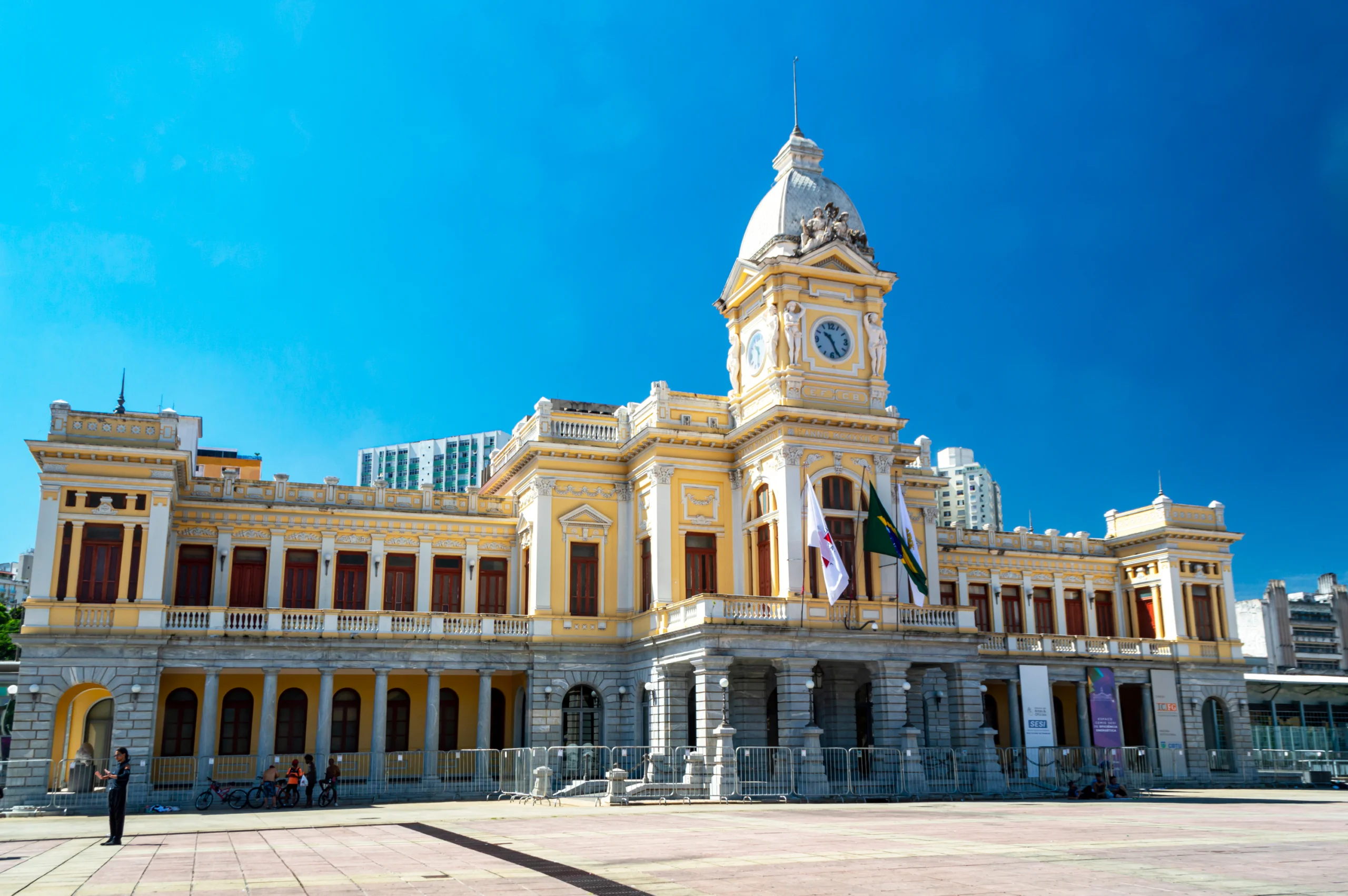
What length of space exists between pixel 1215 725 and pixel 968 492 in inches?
4646

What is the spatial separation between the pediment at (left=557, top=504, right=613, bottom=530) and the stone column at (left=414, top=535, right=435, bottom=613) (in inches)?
219

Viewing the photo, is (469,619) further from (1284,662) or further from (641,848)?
(1284,662)

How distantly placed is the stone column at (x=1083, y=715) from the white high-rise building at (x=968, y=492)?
10957 cm

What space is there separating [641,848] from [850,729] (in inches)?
845

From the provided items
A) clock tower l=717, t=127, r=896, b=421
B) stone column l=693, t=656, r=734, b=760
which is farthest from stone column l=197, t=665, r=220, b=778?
clock tower l=717, t=127, r=896, b=421

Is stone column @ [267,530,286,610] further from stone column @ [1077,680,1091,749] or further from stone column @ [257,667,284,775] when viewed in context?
stone column @ [1077,680,1091,749]

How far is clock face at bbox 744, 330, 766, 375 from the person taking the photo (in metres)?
39.5

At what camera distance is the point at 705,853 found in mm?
16328

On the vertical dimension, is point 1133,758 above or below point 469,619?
below

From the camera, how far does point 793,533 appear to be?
117ft

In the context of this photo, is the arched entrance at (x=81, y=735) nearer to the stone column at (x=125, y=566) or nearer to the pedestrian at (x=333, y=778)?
the stone column at (x=125, y=566)

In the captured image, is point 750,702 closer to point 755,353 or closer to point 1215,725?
point 755,353

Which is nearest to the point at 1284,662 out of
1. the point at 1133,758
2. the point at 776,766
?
the point at 1133,758

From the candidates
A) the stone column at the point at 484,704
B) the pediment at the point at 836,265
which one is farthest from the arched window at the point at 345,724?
the pediment at the point at 836,265
